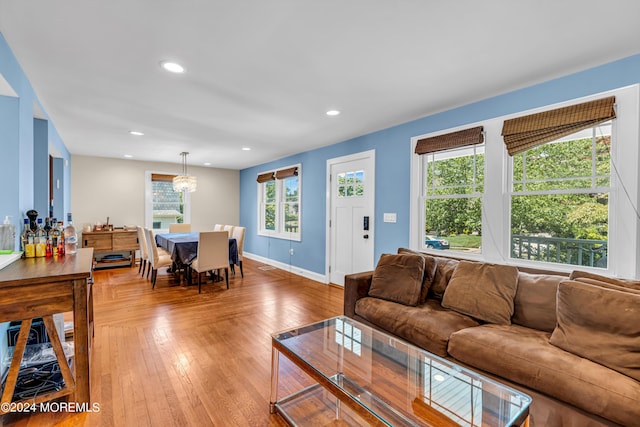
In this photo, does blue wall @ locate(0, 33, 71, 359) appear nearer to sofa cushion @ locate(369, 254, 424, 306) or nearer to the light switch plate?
sofa cushion @ locate(369, 254, 424, 306)

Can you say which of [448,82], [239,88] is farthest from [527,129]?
[239,88]

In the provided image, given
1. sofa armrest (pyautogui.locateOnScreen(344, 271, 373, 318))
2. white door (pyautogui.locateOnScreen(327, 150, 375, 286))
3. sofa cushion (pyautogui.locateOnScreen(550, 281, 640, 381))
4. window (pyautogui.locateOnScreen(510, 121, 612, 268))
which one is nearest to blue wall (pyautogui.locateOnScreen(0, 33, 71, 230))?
sofa armrest (pyautogui.locateOnScreen(344, 271, 373, 318))

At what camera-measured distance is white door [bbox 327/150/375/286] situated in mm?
4215

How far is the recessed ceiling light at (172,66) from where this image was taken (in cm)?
226

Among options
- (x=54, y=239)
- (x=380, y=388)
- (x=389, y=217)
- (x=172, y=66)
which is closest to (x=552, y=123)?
(x=389, y=217)

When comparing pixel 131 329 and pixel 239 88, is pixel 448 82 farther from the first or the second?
pixel 131 329

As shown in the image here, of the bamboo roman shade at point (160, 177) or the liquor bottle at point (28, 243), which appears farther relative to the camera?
the bamboo roman shade at point (160, 177)

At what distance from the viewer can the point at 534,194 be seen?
8.79ft

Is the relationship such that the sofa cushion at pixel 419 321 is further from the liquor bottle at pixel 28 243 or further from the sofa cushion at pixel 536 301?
the liquor bottle at pixel 28 243

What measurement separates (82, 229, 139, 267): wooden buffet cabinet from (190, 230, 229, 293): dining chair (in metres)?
2.24

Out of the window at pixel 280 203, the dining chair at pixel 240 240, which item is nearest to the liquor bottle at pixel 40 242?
the dining chair at pixel 240 240

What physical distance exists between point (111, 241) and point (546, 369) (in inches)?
262

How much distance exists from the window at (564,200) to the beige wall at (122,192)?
21.1 ft

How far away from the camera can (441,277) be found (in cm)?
266
